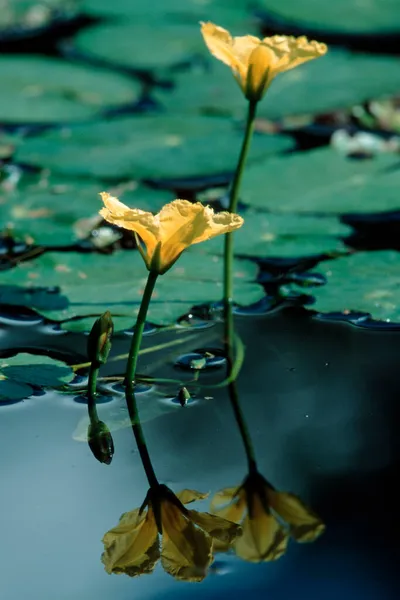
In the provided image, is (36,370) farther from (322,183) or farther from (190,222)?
(322,183)

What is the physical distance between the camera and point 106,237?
5.59 feet

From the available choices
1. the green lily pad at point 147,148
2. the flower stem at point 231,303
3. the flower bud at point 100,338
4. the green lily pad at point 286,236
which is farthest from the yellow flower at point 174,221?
the green lily pad at point 147,148

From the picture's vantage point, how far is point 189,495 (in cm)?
107

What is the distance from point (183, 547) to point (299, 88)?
1.50 meters

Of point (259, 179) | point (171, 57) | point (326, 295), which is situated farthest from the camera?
point (171, 57)

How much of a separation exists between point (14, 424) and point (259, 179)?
81cm

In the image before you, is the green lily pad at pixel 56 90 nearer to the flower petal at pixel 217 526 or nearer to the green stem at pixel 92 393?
the green stem at pixel 92 393

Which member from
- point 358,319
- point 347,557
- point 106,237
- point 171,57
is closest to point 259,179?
point 106,237

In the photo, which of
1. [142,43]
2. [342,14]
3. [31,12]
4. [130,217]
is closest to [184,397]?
[130,217]

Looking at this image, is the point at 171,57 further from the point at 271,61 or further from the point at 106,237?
the point at 271,61

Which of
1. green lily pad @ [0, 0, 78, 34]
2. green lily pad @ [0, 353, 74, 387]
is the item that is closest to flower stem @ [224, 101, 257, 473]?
green lily pad @ [0, 353, 74, 387]

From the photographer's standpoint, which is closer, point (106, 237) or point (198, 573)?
point (198, 573)

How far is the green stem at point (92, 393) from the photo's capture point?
3.92 ft

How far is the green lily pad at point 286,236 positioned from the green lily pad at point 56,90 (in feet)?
2.14
